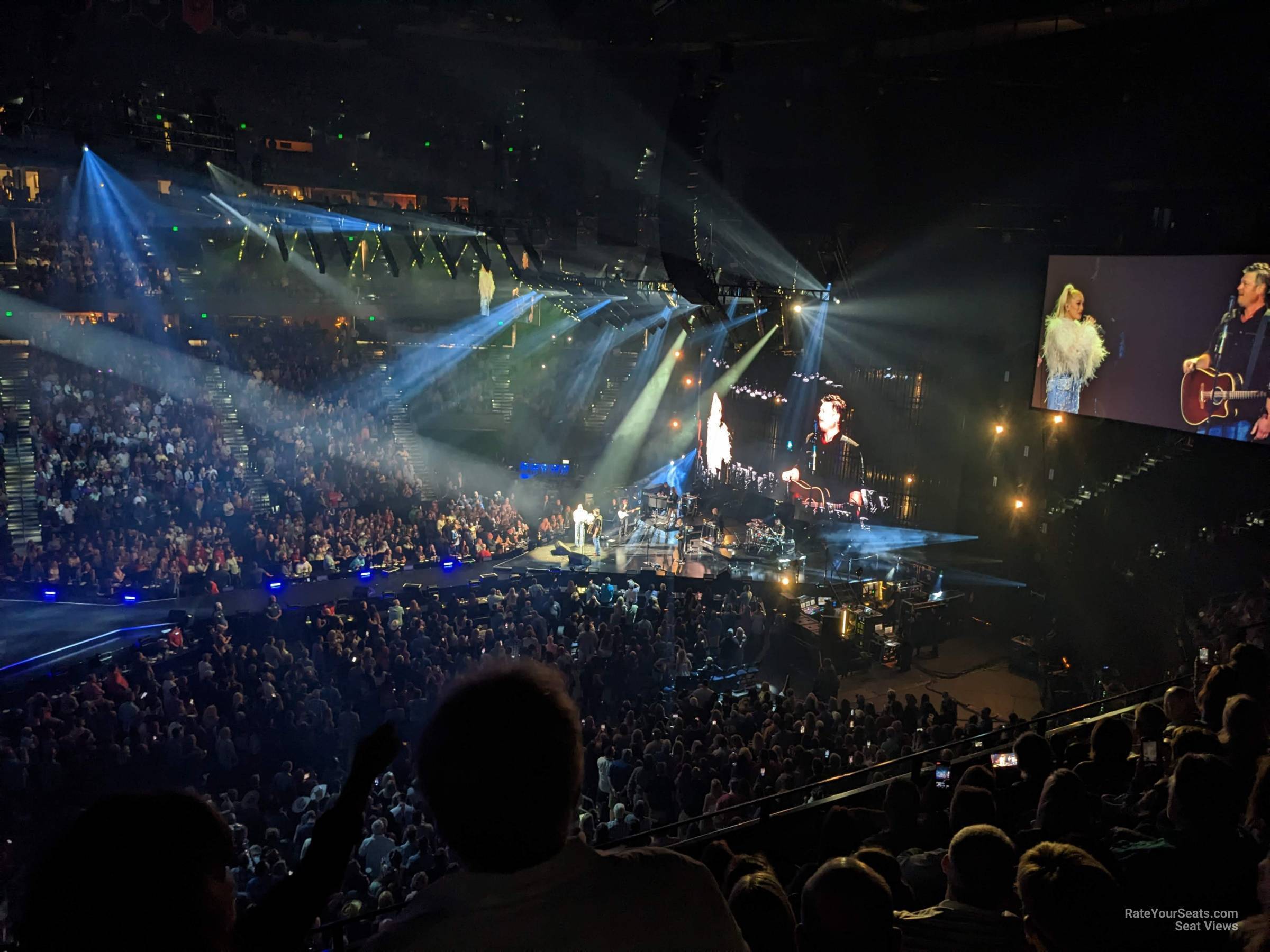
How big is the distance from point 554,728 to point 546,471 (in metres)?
23.0

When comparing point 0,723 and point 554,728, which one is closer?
point 554,728

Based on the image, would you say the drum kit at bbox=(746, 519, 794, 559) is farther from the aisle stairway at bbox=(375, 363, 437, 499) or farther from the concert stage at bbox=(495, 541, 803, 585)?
the aisle stairway at bbox=(375, 363, 437, 499)

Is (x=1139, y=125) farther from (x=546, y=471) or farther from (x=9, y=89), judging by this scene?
(x=9, y=89)

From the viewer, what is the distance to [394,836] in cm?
634

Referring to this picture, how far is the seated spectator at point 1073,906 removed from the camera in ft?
6.35

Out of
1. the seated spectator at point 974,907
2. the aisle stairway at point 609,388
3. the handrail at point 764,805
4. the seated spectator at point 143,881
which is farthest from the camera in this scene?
the aisle stairway at point 609,388

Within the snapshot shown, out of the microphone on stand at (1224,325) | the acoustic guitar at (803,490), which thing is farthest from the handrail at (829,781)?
the acoustic guitar at (803,490)

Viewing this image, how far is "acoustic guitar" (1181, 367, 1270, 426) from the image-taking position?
967cm

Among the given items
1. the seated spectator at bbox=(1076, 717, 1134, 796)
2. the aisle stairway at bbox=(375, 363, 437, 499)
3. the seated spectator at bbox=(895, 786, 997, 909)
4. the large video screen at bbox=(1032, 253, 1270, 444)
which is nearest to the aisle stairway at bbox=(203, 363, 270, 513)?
the aisle stairway at bbox=(375, 363, 437, 499)

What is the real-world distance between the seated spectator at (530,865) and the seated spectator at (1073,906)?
1264 millimetres

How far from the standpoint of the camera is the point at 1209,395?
10062 millimetres

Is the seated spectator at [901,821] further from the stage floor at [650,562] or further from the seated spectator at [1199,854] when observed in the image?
the stage floor at [650,562]

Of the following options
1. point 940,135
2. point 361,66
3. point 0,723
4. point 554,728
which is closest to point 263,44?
point 361,66

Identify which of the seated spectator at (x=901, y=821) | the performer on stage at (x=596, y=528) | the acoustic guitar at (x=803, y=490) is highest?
the acoustic guitar at (x=803, y=490)
